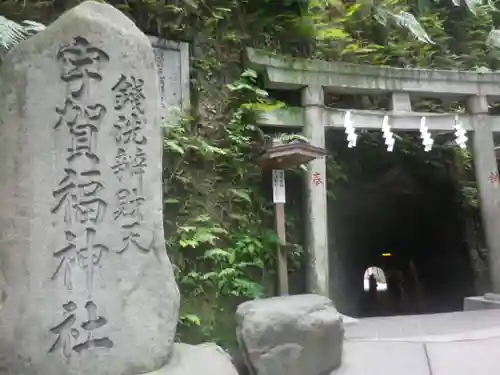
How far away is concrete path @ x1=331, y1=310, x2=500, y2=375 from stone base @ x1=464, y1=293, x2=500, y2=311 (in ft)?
4.32

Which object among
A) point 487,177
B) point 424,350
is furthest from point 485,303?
point 424,350

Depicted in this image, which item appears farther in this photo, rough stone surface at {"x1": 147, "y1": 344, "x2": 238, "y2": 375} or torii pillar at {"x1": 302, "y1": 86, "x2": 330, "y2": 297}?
torii pillar at {"x1": 302, "y1": 86, "x2": 330, "y2": 297}

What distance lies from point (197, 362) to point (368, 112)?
5346mm

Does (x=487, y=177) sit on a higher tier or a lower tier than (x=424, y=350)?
higher

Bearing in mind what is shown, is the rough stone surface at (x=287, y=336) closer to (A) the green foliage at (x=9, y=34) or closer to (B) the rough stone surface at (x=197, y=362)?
(B) the rough stone surface at (x=197, y=362)

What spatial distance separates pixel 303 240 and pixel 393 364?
2849mm

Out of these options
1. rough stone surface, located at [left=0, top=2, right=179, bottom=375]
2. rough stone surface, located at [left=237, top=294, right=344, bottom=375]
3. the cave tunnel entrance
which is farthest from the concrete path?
the cave tunnel entrance

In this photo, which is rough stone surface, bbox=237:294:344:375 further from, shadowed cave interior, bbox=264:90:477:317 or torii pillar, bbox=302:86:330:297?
shadowed cave interior, bbox=264:90:477:317

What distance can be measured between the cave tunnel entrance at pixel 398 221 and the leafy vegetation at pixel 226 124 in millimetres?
1295

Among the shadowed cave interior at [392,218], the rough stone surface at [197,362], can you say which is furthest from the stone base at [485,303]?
the rough stone surface at [197,362]

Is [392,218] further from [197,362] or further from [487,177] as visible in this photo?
[197,362]

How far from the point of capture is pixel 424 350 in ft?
18.4

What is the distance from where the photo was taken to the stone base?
8230 mm

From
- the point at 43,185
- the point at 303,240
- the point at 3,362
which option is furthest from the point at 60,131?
the point at 303,240
